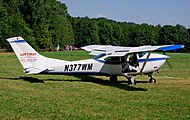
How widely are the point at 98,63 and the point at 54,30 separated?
3094 inches

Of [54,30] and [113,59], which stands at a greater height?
[54,30]

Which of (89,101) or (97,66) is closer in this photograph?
(89,101)

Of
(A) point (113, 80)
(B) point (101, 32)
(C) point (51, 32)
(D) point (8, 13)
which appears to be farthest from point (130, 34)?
(A) point (113, 80)

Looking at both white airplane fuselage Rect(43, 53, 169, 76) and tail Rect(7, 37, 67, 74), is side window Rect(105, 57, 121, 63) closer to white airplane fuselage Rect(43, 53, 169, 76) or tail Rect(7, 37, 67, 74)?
white airplane fuselage Rect(43, 53, 169, 76)

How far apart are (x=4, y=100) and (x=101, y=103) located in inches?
126

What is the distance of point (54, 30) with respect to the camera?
9625cm

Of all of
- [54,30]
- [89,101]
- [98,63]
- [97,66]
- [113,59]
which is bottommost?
[89,101]

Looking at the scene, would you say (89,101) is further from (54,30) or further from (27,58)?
(54,30)

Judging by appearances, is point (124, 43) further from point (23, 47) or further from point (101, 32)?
point (23, 47)

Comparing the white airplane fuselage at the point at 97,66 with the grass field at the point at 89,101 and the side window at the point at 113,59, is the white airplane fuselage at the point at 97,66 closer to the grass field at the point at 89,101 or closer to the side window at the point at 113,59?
the side window at the point at 113,59

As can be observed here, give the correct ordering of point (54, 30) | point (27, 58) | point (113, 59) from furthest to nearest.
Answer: point (54, 30), point (113, 59), point (27, 58)

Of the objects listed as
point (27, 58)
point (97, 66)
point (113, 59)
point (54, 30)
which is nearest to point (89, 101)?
point (27, 58)

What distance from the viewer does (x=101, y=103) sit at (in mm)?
12344

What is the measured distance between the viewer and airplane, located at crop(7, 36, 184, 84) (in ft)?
57.7
